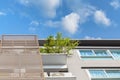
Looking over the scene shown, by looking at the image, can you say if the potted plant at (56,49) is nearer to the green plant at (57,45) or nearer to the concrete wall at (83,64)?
the green plant at (57,45)

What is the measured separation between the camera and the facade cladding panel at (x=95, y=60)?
39.9ft

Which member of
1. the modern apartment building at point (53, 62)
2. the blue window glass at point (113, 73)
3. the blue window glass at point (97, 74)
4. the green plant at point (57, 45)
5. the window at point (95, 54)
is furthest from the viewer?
the window at point (95, 54)

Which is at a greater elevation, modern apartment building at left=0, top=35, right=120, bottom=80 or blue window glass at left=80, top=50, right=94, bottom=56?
blue window glass at left=80, top=50, right=94, bottom=56

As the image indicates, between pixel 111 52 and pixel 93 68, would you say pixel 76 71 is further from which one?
pixel 111 52

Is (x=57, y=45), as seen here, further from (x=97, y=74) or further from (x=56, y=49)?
(x=97, y=74)

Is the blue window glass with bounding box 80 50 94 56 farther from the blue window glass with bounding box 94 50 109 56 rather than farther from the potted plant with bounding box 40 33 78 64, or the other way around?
the potted plant with bounding box 40 33 78 64

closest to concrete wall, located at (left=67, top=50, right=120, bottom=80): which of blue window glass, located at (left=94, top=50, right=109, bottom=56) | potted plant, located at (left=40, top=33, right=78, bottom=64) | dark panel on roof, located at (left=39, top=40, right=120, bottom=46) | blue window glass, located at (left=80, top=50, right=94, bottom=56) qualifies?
potted plant, located at (left=40, top=33, right=78, bottom=64)

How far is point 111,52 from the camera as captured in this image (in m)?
15.1

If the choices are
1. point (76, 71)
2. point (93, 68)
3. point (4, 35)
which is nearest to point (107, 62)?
point (93, 68)

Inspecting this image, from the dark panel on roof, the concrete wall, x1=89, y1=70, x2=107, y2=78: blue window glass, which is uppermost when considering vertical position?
the dark panel on roof

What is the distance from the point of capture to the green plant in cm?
1330

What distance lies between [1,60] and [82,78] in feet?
9.82

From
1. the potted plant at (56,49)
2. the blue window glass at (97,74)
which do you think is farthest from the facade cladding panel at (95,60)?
the potted plant at (56,49)

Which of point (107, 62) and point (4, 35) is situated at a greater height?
point (4, 35)
